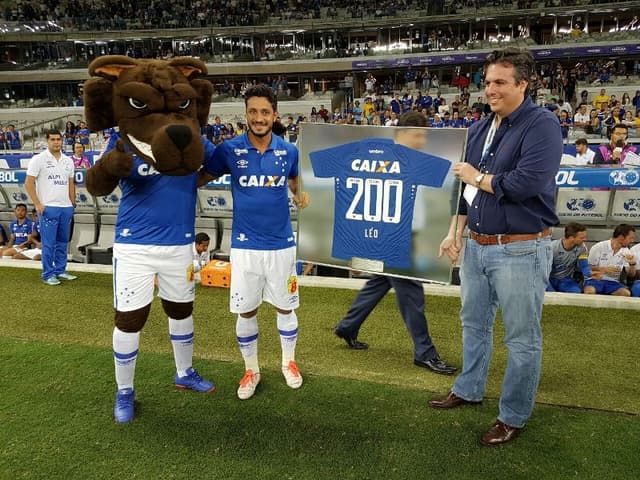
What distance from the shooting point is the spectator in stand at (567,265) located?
5.68 m

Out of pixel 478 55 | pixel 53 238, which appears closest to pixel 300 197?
pixel 53 238

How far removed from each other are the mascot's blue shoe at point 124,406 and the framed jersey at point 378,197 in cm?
143

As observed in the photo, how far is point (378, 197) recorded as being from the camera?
3504 millimetres

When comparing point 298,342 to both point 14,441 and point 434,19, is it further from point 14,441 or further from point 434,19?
point 434,19

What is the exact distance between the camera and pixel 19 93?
30.5m

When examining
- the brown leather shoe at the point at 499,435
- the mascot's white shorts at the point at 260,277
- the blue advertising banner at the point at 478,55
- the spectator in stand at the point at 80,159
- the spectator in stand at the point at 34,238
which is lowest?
the brown leather shoe at the point at 499,435

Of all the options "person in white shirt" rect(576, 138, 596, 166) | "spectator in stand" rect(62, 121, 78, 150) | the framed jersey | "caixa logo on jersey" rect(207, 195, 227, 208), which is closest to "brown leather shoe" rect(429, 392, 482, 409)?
the framed jersey

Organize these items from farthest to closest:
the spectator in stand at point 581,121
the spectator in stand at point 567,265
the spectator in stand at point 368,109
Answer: the spectator in stand at point 368,109
the spectator in stand at point 581,121
the spectator in stand at point 567,265

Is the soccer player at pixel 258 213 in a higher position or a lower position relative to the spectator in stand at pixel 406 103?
lower

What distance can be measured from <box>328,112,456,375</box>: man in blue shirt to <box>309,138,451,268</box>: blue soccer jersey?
0.09 feet

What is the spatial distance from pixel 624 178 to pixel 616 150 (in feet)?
8.88

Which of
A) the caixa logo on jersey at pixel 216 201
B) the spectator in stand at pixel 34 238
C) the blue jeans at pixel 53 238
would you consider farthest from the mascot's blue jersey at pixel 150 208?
the spectator in stand at pixel 34 238

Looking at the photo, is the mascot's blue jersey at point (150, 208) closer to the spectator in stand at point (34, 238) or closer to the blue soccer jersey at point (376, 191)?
the blue soccer jersey at point (376, 191)

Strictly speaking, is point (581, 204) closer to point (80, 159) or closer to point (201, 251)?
point (201, 251)
